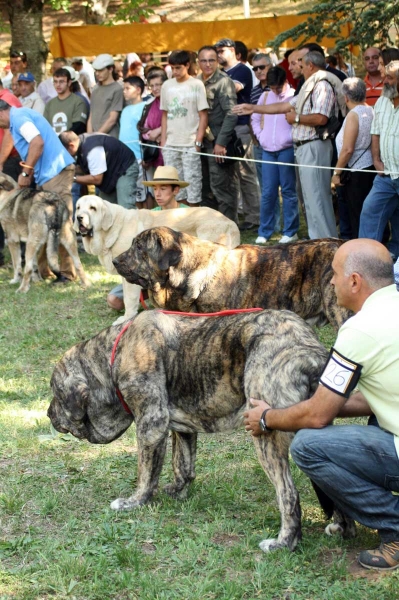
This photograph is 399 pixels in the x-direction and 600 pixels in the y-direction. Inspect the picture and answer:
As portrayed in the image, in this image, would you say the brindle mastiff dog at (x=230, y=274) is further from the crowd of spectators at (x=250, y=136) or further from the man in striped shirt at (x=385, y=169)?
the crowd of spectators at (x=250, y=136)

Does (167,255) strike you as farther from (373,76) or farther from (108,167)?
(373,76)

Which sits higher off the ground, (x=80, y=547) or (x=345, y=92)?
(x=345, y=92)

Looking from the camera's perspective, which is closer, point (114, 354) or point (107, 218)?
point (114, 354)

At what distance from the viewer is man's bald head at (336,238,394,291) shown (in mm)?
3734

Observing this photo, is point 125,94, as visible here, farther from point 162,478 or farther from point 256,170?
point 162,478

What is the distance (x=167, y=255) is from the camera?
20.5 ft

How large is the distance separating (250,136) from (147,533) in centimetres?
972

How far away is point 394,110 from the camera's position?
332 inches

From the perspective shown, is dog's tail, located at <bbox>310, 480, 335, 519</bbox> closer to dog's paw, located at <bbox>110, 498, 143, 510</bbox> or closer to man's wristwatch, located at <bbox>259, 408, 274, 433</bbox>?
man's wristwatch, located at <bbox>259, 408, 274, 433</bbox>

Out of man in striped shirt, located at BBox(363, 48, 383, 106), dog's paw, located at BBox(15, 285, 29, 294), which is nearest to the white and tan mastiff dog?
dog's paw, located at BBox(15, 285, 29, 294)

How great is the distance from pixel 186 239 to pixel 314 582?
321cm

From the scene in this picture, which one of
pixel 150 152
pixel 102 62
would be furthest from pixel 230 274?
pixel 102 62

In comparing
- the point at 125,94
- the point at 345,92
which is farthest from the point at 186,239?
the point at 125,94

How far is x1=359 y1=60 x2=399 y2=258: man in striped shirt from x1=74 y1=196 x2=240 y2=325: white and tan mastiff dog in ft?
4.57
